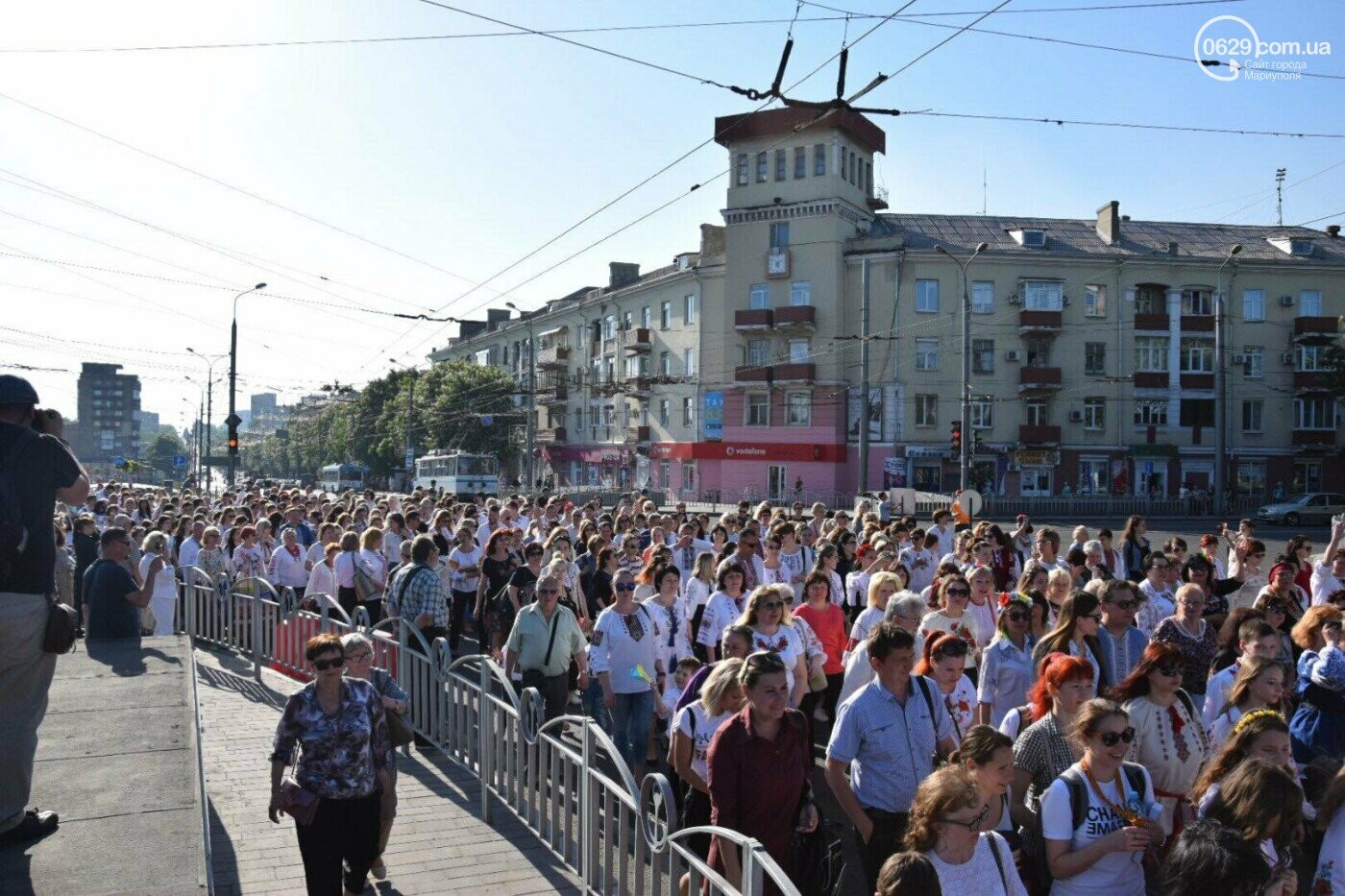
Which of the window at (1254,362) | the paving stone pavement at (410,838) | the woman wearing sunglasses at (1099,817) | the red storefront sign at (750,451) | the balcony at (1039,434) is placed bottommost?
the paving stone pavement at (410,838)

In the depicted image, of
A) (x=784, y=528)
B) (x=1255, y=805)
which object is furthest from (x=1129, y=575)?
(x=1255, y=805)

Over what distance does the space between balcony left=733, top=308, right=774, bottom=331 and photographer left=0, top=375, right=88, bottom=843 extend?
159ft

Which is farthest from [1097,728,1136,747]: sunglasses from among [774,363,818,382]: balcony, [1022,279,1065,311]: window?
[1022,279,1065,311]: window

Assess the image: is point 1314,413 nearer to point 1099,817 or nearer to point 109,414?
point 1099,817

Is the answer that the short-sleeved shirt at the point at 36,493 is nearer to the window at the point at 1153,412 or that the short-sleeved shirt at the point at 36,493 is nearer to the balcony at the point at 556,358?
the window at the point at 1153,412

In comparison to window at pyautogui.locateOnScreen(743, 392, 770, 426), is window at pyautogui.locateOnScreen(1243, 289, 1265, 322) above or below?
above

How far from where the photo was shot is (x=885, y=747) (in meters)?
4.85

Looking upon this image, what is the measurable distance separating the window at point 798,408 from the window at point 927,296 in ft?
22.4

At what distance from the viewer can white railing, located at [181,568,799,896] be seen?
4.31m

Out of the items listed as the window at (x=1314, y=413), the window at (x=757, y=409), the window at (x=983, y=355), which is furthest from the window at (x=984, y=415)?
the window at (x=1314, y=413)

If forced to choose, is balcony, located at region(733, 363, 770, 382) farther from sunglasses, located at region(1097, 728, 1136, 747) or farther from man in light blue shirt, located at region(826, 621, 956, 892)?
sunglasses, located at region(1097, 728, 1136, 747)

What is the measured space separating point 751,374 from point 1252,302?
25123mm

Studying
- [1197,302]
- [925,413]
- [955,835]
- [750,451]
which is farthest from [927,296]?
[955,835]

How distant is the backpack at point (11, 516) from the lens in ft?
11.8
